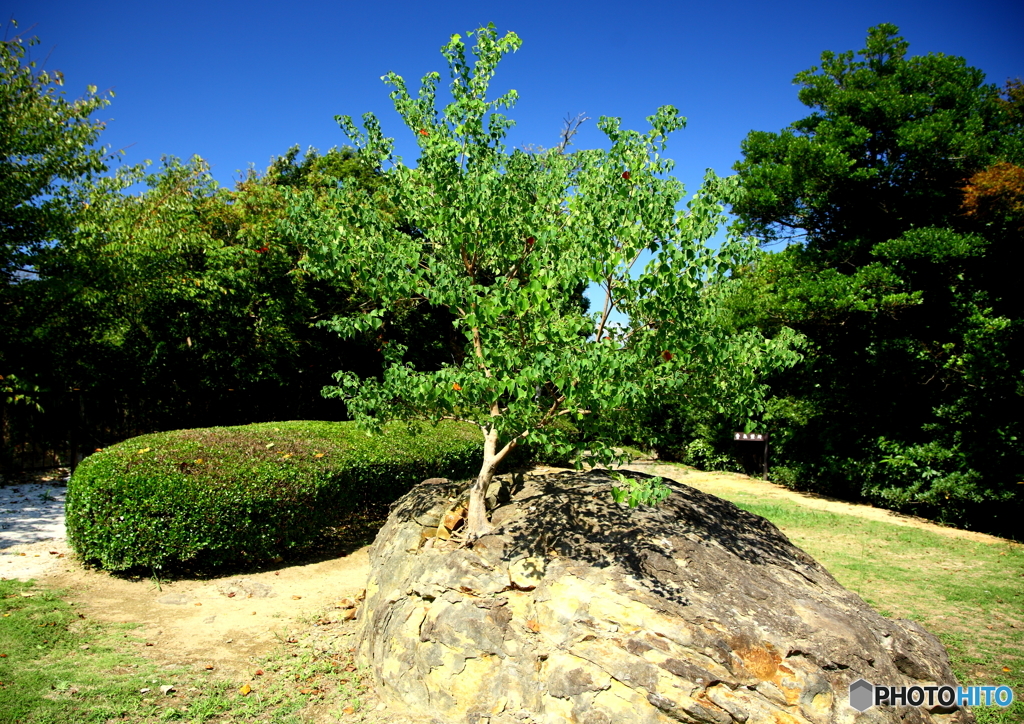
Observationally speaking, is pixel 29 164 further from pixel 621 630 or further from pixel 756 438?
pixel 756 438

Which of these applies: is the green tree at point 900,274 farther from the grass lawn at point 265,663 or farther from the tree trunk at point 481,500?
the tree trunk at point 481,500

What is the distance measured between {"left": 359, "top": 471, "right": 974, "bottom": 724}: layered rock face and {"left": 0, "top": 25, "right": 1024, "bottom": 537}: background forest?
5230 millimetres

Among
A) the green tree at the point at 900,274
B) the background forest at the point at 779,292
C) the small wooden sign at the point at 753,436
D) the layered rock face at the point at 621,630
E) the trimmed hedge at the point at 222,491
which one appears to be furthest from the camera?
the small wooden sign at the point at 753,436

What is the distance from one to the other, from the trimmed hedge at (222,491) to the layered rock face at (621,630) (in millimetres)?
1958

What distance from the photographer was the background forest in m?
9.56

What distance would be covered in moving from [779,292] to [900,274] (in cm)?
216

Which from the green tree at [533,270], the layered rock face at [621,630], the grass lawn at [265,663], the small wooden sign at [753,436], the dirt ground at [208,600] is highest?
the green tree at [533,270]

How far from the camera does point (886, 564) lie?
8.62 metres

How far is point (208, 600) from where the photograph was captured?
20.5 feet

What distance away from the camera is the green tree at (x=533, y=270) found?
4.45 meters

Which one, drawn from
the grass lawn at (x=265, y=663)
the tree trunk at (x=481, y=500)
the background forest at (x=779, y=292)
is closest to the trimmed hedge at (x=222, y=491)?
the grass lawn at (x=265, y=663)

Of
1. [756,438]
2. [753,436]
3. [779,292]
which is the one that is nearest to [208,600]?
[779,292]
